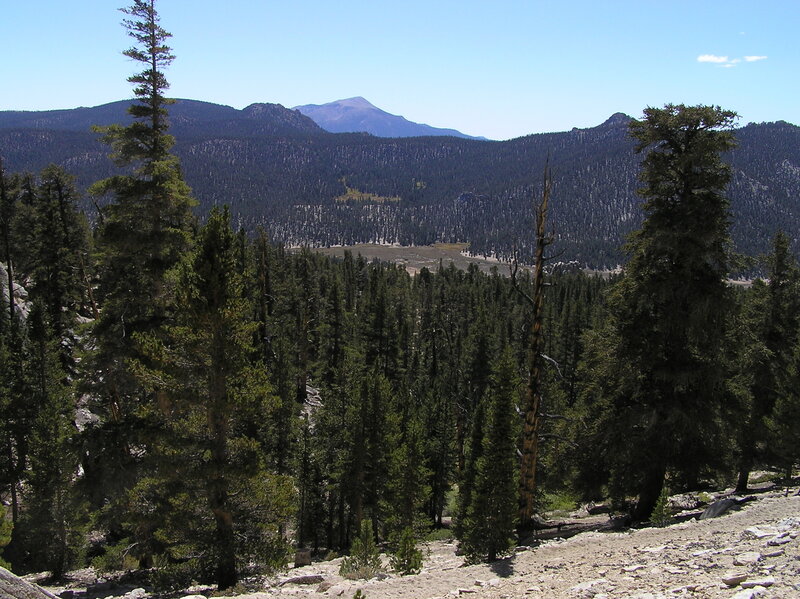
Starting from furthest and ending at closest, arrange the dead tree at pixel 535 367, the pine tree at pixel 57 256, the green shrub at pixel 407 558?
the pine tree at pixel 57 256 < the dead tree at pixel 535 367 < the green shrub at pixel 407 558

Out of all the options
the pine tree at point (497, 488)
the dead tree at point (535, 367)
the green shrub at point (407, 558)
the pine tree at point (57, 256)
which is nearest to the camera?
the green shrub at point (407, 558)

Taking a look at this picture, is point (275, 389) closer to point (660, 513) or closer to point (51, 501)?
point (660, 513)

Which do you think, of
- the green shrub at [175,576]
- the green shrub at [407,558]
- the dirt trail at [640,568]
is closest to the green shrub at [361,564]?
the dirt trail at [640,568]

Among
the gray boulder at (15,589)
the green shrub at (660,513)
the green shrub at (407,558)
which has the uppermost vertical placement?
the gray boulder at (15,589)

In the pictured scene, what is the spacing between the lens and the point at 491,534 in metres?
14.0

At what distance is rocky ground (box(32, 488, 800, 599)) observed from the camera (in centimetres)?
751

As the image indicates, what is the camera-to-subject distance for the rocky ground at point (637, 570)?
751 centimetres

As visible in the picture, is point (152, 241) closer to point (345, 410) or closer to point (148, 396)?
point (148, 396)

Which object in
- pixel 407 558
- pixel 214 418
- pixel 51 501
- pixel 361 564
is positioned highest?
pixel 214 418

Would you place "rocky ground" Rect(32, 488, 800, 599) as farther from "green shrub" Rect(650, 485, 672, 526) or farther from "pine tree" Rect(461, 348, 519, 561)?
"pine tree" Rect(461, 348, 519, 561)

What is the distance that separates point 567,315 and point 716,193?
Result: 57.7 m

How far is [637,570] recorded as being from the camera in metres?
8.95

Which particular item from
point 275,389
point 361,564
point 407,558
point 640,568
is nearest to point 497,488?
point 407,558

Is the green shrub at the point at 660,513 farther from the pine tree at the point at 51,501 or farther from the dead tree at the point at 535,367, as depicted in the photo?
the pine tree at the point at 51,501
